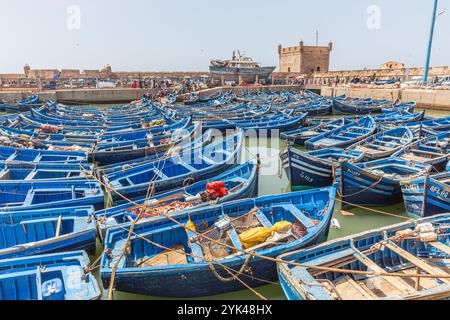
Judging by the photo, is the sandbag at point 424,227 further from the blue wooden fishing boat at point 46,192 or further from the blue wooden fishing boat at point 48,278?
the blue wooden fishing boat at point 46,192

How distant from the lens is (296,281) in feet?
17.2

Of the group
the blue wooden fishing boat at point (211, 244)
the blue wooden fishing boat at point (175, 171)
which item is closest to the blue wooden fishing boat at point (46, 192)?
the blue wooden fishing boat at point (175, 171)

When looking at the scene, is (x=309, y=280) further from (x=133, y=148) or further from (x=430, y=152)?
(x=133, y=148)

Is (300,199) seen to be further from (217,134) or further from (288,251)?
(217,134)

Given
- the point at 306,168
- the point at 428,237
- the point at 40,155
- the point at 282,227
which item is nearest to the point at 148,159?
the point at 40,155

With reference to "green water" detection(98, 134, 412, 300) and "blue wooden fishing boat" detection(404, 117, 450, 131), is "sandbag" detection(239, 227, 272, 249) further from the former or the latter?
"blue wooden fishing boat" detection(404, 117, 450, 131)

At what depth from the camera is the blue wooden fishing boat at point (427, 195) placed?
8.37 meters

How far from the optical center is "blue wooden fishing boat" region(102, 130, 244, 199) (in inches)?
384

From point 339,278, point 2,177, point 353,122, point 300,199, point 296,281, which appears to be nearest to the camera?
point 296,281

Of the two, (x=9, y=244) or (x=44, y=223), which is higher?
(x=44, y=223)

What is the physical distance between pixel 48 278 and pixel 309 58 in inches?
2607

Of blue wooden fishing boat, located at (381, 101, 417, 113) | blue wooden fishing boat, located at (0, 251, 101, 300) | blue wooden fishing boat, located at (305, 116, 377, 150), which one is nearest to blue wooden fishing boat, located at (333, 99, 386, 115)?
blue wooden fishing boat, located at (381, 101, 417, 113)
